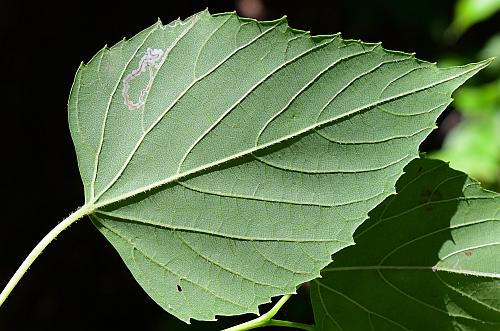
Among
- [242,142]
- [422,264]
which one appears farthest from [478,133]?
[242,142]

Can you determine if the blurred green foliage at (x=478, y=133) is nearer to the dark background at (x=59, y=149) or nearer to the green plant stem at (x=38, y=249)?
the dark background at (x=59, y=149)

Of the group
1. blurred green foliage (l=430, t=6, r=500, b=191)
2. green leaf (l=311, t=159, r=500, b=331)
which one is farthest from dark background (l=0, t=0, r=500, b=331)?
green leaf (l=311, t=159, r=500, b=331)

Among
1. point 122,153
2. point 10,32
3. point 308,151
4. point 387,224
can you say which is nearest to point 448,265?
point 387,224

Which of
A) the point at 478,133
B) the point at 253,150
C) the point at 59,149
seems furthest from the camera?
the point at 59,149

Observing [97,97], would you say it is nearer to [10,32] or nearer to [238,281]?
[238,281]

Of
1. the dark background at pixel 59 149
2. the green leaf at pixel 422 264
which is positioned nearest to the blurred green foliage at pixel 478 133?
the dark background at pixel 59 149

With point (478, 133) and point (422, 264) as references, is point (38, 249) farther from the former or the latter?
point (478, 133)

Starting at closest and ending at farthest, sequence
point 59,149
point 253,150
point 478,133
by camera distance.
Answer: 1. point 253,150
2. point 478,133
3. point 59,149
